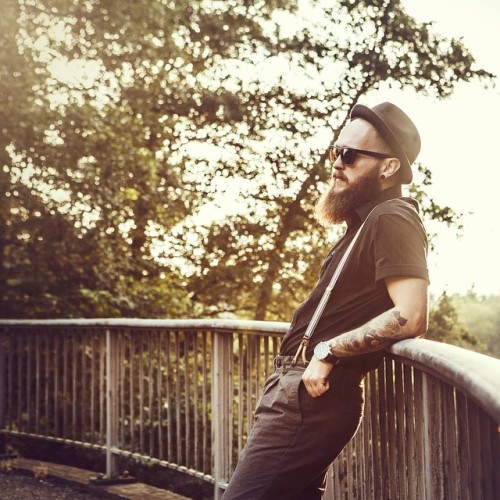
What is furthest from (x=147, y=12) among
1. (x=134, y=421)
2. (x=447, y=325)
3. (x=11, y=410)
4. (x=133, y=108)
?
(x=447, y=325)

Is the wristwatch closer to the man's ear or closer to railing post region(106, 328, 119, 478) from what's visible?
the man's ear

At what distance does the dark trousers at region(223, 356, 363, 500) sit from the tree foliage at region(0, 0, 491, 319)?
10715 mm

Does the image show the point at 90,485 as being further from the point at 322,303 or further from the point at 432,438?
the point at 432,438

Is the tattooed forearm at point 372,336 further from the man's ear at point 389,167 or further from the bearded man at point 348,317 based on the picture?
the man's ear at point 389,167

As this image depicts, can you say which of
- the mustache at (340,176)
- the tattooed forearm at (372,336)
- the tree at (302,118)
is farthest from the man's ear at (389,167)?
the tree at (302,118)

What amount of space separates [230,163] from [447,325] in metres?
7.09

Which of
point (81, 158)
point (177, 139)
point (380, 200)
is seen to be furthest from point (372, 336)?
point (177, 139)

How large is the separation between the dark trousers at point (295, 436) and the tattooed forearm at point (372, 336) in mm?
134

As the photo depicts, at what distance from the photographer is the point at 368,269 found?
317cm

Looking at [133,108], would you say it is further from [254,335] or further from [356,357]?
[356,357]

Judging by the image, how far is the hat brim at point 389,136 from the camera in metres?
3.34

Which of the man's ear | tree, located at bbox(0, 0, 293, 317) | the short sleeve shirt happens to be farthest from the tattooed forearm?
tree, located at bbox(0, 0, 293, 317)

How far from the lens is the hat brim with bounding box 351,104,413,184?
3340 mm

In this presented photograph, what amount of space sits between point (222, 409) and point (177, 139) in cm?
1632
